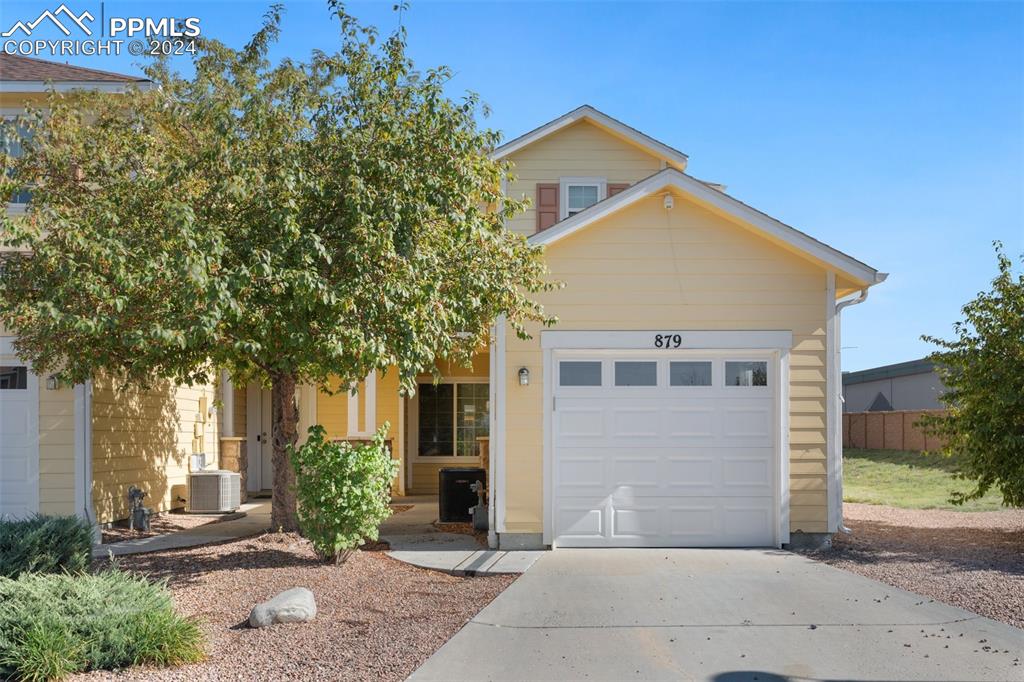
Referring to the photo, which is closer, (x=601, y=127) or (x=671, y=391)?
(x=671, y=391)

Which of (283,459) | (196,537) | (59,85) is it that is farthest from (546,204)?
(196,537)

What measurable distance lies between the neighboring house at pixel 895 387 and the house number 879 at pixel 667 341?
22.7 meters

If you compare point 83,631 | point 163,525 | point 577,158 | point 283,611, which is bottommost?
point 163,525

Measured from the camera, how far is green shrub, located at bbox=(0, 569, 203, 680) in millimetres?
5988

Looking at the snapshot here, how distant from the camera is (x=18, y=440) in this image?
1208 centimetres

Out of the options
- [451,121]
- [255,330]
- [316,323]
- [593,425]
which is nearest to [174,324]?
[255,330]

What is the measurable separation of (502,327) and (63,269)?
4890 millimetres

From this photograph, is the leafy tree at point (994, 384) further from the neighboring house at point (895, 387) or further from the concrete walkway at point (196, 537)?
the neighboring house at point (895, 387)

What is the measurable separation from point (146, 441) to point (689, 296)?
8.73 metres

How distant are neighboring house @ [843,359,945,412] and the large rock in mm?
27625

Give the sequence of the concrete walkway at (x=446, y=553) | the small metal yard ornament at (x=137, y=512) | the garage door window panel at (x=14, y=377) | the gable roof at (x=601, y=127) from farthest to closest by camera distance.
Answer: the gable roof at (x=601, y=127) < the small metal yard ornament at (x=137, y=512) < the garage door window panel at (x=14, y=377) < the concrete walkway at (x=446, y=553)

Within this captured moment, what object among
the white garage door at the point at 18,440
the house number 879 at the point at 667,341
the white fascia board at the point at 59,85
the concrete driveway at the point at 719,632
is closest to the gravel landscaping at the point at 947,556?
the concrete driveway at the point at 719,632

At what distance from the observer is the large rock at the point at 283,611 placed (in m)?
7.25

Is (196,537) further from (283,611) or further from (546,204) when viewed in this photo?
(546,204)
